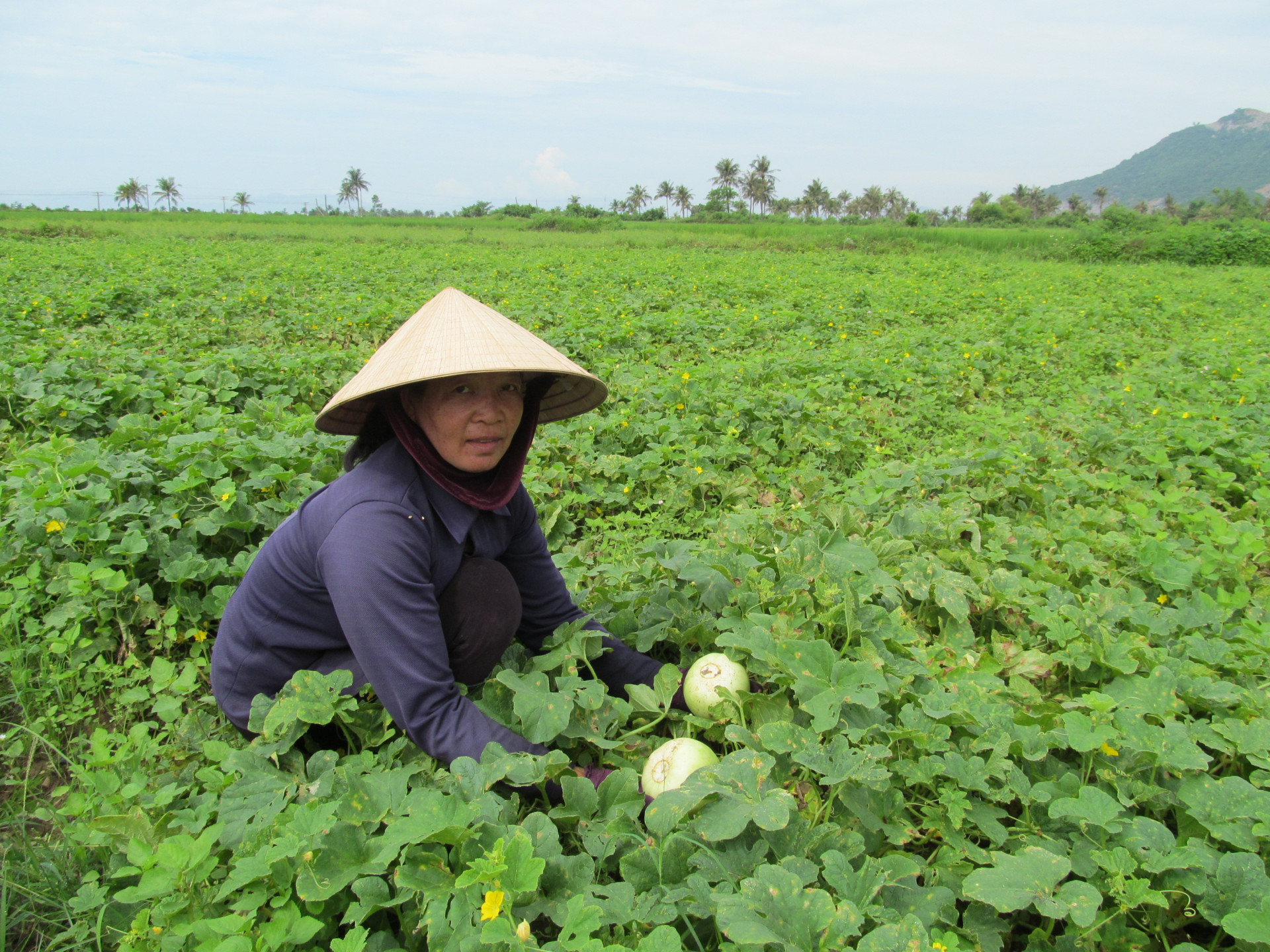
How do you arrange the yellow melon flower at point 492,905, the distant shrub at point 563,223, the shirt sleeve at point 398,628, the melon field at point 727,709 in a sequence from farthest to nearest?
the distant shrub at point 563,223 < the shirt sleeve at point 398,628 < the melon field at point 727,709 < the yellow melon flower at point 492,905

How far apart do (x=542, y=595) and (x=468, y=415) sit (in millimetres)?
694

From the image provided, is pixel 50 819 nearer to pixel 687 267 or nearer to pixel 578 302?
pixel 578 302

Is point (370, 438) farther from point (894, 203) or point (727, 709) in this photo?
point (894, 203)

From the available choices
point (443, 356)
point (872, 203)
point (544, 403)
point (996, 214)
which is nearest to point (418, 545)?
point (443, 356)

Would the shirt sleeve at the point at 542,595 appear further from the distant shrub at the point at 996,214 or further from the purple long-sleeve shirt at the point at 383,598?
the distant shrub at the point at 996,214

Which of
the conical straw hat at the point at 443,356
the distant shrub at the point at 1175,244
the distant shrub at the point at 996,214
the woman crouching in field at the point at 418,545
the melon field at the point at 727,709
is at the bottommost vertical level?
the melon field at the point at 727,709

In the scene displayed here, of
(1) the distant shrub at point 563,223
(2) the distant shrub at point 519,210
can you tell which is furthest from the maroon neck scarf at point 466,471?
(2) the distant shrub at point 519,210

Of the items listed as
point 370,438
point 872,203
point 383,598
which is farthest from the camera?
point 872,203

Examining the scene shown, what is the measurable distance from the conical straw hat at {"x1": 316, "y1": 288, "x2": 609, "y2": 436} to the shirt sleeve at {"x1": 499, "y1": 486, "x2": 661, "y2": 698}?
0.45 metres

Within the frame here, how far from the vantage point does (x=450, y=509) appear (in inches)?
72.1

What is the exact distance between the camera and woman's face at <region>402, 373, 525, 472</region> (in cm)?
176

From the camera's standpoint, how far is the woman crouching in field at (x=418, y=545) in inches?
64.3

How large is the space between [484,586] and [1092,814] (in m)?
1.43

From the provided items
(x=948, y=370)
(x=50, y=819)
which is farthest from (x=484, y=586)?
(x=948, y=370)
